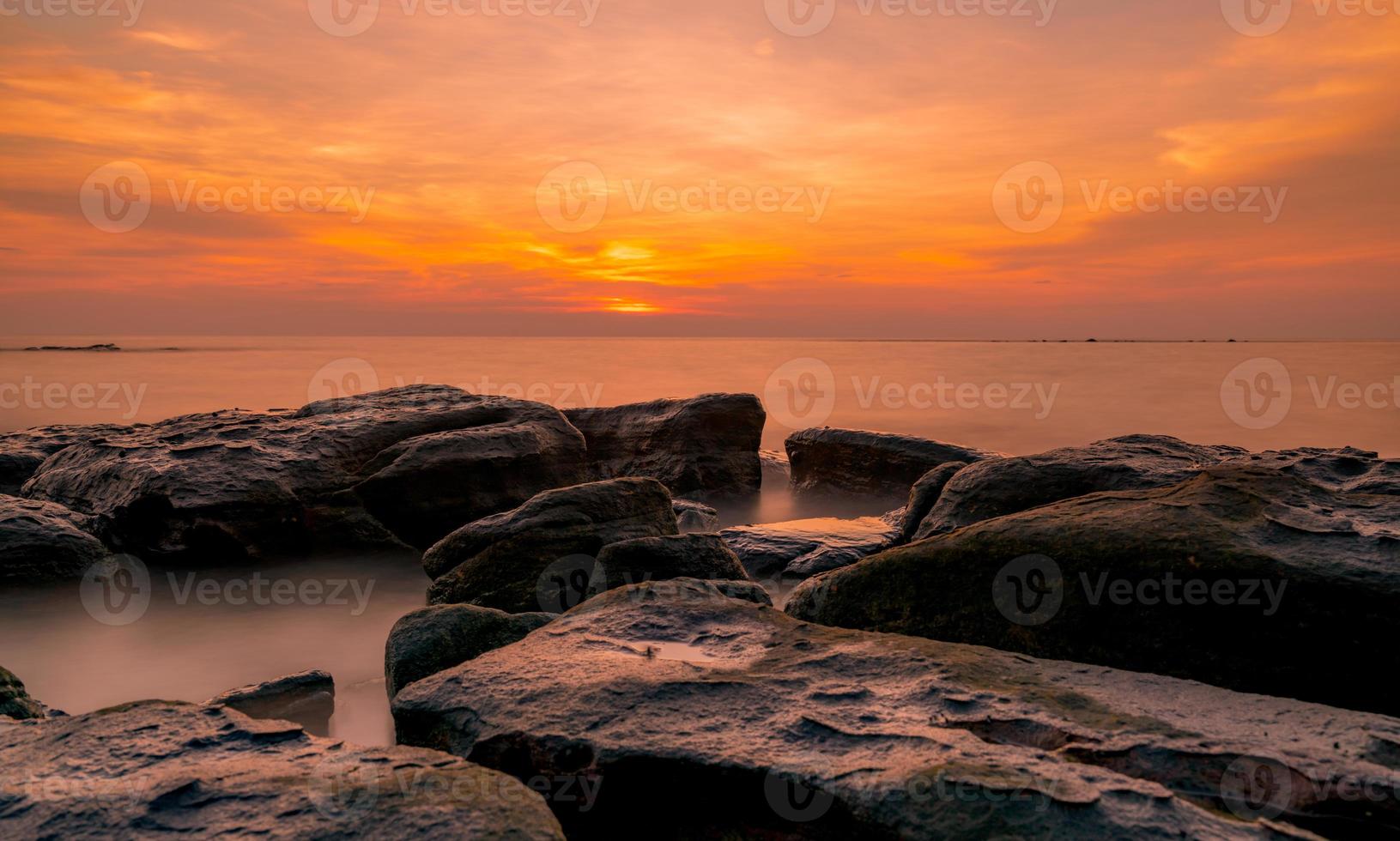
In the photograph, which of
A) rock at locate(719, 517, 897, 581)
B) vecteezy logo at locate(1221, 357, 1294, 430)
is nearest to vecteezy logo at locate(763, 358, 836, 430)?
rock at locate(719, 517, 897, 581)

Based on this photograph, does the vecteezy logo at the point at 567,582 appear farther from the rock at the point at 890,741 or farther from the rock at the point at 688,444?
the rock at the point at 688,444

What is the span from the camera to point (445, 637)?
449cm

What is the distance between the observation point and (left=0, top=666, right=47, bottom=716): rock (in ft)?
12.5

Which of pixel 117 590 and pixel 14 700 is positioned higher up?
pixel 14 700

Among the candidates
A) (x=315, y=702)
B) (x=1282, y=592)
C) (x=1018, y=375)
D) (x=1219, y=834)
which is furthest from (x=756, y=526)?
(x=1018, y=375)

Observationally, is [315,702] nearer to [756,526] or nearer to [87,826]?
[87,826]

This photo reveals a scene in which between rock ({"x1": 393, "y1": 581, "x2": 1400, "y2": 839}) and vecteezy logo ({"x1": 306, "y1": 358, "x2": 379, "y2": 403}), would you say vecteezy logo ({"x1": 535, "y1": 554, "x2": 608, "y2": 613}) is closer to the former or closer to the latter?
rock ({"x1": 393, "y1": 581, "x2": 1400, "y2": 839})

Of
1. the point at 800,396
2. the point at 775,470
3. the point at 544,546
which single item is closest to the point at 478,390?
the point at 800,396

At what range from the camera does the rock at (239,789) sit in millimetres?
2408

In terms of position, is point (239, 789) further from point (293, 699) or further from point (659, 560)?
point (659, 560)
